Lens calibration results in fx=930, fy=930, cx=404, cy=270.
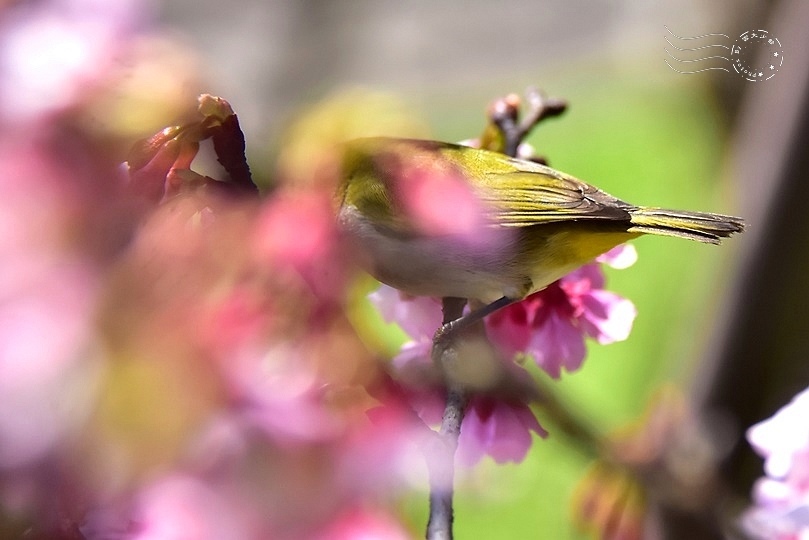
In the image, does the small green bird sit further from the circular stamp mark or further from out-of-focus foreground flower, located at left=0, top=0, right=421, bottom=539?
the circular stamp mark

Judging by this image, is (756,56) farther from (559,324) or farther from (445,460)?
(445,460)

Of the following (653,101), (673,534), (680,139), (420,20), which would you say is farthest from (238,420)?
(420,20)

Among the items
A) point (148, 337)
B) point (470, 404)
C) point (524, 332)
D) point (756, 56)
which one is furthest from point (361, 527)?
point (756, 56)

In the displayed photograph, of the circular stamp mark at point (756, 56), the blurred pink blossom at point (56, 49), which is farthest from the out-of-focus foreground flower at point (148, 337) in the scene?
the circular stamp mark at point (756, 56)

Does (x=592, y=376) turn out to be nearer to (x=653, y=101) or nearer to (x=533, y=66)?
(x=653, y=101)

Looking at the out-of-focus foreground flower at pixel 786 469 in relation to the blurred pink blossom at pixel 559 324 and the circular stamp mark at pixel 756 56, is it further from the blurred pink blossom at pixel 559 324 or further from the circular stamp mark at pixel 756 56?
the circular stamp mark at pixel 756 56

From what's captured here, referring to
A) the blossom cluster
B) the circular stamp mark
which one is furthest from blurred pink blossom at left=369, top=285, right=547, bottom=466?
the circular stamp mark
